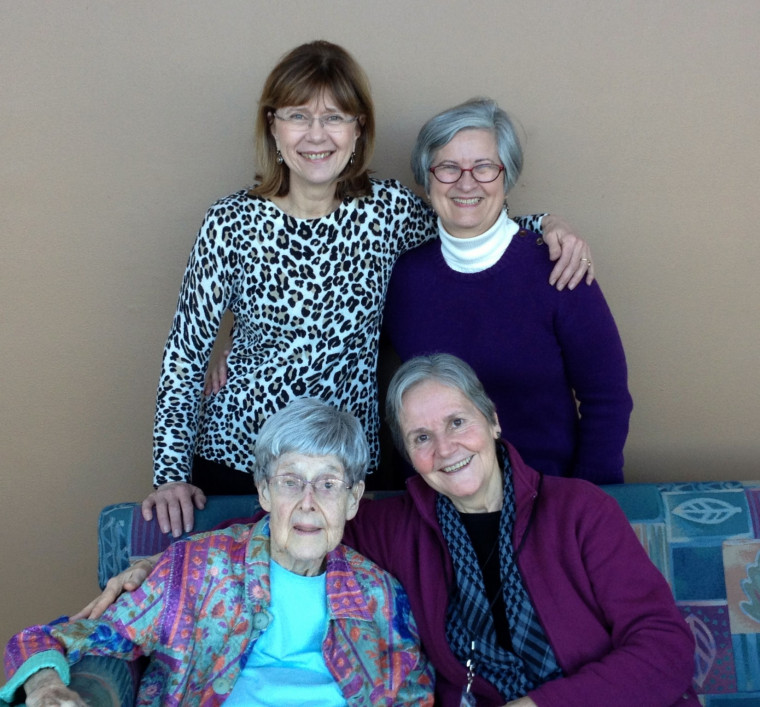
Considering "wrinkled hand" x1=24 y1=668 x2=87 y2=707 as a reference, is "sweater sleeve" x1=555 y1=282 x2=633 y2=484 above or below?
above

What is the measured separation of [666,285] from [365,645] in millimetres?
1434

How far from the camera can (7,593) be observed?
2.91 m

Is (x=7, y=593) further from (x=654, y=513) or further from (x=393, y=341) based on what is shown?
(x=654, y=513)

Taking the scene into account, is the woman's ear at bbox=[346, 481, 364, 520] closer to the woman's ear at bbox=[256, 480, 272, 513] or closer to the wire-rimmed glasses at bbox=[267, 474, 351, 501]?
the wire-rimmed glasses at bbox=[267, 474, 351, 501]

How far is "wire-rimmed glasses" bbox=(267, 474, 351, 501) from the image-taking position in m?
1.97

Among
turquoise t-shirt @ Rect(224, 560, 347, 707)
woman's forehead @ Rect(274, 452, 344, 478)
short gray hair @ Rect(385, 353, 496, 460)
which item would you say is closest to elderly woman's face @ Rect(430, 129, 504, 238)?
short gray hair @ Rect(385, 353, 496, 460)

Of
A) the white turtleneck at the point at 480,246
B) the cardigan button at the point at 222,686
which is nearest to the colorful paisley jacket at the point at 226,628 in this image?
the cardigan button at the point at 222,686

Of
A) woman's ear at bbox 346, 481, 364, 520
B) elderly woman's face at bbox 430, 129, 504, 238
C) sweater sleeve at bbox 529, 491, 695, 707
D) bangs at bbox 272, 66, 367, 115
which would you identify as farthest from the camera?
elderly woman's face at bbox 430, 129, 504, 238

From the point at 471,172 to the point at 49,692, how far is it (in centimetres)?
151

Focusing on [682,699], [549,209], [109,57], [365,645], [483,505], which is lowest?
[682,699]

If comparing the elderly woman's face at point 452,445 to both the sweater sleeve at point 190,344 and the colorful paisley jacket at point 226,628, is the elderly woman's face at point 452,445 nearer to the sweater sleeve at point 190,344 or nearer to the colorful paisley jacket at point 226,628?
the colorful paisley jacket at point 226,628

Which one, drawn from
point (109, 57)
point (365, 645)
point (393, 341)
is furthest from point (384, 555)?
point (109, 57)

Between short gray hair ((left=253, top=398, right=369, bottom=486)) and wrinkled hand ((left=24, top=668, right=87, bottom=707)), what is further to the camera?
short gray hair ((left=253, top=398, right=369, bottom=486))

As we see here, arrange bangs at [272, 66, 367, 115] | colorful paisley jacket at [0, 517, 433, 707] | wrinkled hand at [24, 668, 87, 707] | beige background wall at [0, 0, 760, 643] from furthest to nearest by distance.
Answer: beige background wall at [0, 0, 760, 643]
bangs at [272, 66, 367, 115]
colorful paisley jacket at [0, 517, 433, 707]
wrinkled hand at [24, 668, 87, 707]
